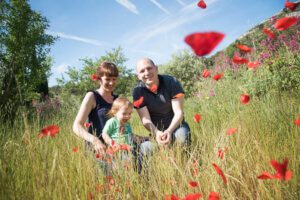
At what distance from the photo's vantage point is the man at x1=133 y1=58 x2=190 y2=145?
113 inches

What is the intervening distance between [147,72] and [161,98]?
0.37 metres

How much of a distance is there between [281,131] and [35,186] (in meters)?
1.93

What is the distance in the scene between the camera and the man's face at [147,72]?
2.88 m

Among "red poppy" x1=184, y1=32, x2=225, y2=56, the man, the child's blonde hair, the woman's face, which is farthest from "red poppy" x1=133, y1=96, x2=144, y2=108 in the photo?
"red poppy" x1=184, y1=32, x2=225, y2=56

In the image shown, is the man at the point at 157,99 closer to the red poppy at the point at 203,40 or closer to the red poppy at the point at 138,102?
the red poppy at the point at 138,102

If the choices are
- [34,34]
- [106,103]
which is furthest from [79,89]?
[106,103]

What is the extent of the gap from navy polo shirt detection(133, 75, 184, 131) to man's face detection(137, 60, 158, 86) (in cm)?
12

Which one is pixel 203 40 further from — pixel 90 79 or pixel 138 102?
pixel 90 79

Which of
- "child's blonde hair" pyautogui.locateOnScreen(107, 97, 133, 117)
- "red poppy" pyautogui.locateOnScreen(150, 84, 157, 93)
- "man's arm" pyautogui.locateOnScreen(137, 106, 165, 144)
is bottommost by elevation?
"man's arm" pyautogui.locateOnScreen(137, 106, 165, 144)

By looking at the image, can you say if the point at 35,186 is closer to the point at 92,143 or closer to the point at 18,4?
the point at 92,143

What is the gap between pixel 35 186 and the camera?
1.38 metres

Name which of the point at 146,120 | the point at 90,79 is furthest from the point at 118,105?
the point at 90,79

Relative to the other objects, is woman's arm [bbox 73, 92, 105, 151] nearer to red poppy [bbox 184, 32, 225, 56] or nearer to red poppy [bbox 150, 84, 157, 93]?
red poppy [bbox 150, 84, 157, 93]

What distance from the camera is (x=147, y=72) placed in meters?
2.89
